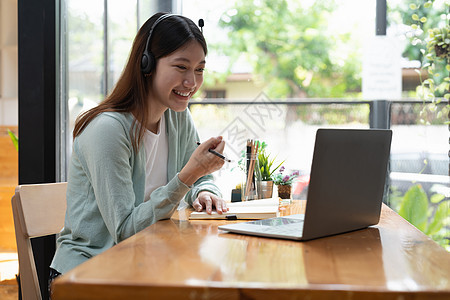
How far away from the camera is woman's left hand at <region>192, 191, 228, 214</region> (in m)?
1.29

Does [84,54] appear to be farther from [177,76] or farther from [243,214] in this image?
[243,214]

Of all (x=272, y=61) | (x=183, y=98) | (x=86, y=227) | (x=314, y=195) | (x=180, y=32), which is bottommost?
(x=86, y=227)

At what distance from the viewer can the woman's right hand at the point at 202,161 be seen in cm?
116

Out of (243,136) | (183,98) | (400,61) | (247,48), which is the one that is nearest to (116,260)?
(183,98)

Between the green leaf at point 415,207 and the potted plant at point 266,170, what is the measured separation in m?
1.28

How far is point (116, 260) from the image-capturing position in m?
0.75

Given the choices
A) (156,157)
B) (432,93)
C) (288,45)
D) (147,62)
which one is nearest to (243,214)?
(156,157)

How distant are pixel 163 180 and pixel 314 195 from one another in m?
0.73

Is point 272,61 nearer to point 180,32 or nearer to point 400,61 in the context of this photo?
point 400,61

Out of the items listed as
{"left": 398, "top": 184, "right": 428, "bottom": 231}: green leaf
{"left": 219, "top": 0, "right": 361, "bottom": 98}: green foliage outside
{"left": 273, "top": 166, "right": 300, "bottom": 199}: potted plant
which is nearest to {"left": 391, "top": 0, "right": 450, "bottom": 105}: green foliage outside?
{"left": 398, "top": 184, "right": 428, "bottom": 231}: green leaf

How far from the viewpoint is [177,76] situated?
4.63ft

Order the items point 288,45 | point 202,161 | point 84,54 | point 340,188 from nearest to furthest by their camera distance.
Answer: point 340,188, point 202,161, point 84,54, point 288,45

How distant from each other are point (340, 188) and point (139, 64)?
0.75 meters

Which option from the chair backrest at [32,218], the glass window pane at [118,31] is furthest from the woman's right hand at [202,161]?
the glass window pane at [118,31]
